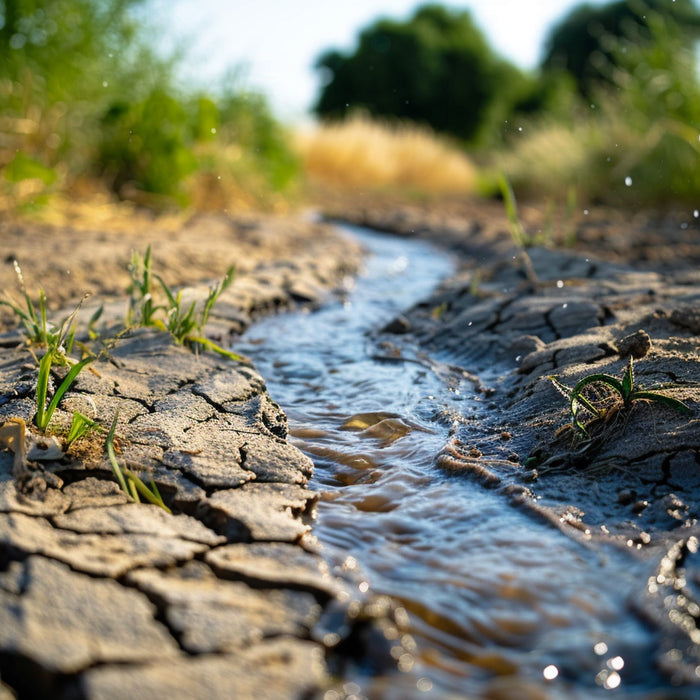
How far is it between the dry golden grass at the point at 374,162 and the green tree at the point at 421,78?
10.9 meters

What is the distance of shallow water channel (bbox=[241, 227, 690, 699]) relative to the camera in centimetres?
137

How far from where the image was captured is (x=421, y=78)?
24.5 meters

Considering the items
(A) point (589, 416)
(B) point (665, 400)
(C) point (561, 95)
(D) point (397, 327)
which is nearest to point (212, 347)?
(D) point (397, 327)

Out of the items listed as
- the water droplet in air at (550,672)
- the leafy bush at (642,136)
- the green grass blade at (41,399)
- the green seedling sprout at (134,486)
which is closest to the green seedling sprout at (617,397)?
the water droplet in air at (550,672)

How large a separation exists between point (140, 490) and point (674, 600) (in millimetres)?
1284

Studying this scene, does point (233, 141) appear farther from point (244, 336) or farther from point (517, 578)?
point (517, 578)

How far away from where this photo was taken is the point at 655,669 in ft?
4.46

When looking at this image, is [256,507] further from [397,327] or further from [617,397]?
[397,327]

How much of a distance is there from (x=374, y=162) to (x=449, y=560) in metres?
11.7

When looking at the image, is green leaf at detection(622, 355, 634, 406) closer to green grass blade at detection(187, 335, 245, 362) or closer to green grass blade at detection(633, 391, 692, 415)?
green grass blade at detection(633, 391, 692, 415)

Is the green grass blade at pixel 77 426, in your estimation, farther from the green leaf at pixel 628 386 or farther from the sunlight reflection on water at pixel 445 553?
the green leaf at pixel 628 386

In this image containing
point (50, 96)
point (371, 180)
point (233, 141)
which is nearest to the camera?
point (50, 96)

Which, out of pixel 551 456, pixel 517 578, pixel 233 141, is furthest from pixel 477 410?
pixel 233 141

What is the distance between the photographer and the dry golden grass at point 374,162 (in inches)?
501
